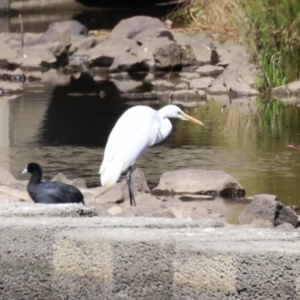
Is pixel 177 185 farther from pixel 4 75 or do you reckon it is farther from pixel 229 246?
pixel 4 75

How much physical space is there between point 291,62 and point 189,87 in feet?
5.85

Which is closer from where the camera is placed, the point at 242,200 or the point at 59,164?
the point at 242,200

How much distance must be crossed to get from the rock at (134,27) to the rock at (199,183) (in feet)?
40.5

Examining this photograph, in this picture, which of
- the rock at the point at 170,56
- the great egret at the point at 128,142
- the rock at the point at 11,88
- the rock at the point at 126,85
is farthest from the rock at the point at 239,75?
the great egret at the point at 128,142

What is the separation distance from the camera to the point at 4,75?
18016mm

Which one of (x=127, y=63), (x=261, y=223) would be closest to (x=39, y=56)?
(x=127, y=63)

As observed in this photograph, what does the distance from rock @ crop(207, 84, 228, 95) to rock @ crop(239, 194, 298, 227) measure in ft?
27.6

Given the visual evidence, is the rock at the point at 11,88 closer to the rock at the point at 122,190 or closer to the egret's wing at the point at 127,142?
the rock at the point at 122,190

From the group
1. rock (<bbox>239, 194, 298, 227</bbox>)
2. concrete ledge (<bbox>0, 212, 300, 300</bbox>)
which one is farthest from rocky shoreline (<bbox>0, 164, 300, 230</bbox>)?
concrete ledge (<bbox>0, 212, 300, 300</bbox>)

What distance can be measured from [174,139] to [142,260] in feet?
25.0

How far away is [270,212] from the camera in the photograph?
679 cm

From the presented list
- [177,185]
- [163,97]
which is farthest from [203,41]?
[177,185]

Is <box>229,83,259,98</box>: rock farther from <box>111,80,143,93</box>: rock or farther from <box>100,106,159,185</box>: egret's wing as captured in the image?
<box>100,106,159,185</box>: egret's wing

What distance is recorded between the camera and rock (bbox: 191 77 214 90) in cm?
1570
